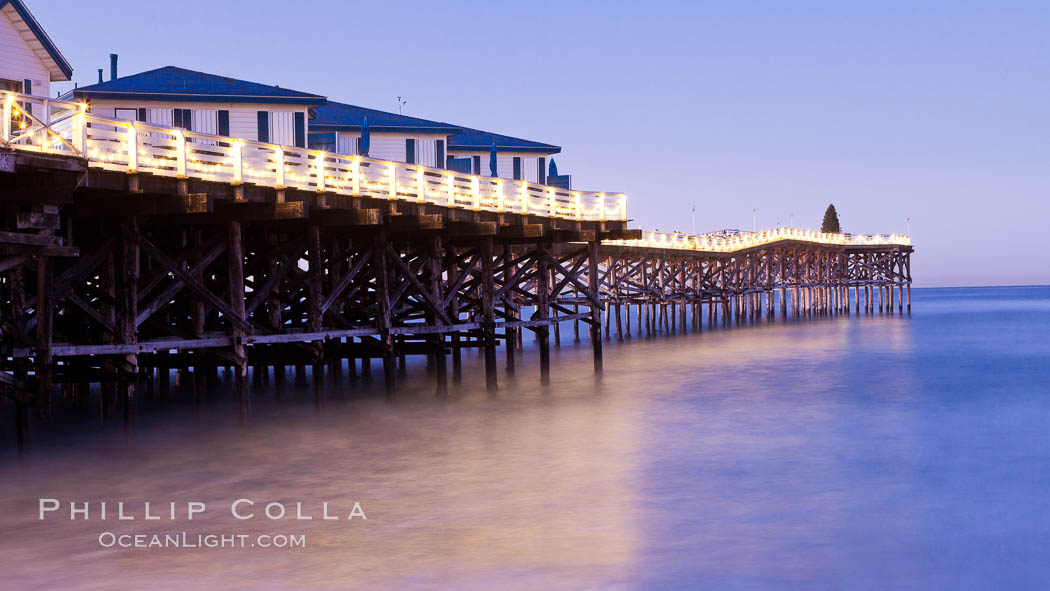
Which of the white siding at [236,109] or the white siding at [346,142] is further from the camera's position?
the white siding at [346,142]

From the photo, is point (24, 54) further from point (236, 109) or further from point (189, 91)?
point (236, 109)

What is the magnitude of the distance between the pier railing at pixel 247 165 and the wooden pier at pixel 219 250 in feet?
0.15

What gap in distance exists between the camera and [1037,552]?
1315cm

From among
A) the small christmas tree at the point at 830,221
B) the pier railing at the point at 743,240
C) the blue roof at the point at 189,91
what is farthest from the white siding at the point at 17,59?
the small christmas tree at the point at 830,221

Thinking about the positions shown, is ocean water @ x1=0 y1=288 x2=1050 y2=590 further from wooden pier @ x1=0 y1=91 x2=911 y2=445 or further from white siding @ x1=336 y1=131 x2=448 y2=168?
white siding @ x1=336 y1=131 x2=448 y2=168

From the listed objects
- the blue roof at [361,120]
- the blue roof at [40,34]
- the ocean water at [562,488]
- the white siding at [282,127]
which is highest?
the blue roof at [361,120]

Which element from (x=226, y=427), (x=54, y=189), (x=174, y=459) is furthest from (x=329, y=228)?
(x=54, y=189)

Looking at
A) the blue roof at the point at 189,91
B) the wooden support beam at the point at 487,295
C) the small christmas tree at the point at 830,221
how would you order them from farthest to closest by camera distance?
the small christmas tree at the point at 830,221
the blue roof at the point at 189,91
the wooden support beam at the point at 487,295

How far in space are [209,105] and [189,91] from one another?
2.40ft

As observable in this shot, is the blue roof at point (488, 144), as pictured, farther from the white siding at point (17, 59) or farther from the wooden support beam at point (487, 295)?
the white siding at point (17, 59)

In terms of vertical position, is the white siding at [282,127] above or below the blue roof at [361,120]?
below

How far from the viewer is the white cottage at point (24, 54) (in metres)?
23.8

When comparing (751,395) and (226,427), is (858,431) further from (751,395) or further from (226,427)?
(226,427)

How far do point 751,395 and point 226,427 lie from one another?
14096 millimetres
